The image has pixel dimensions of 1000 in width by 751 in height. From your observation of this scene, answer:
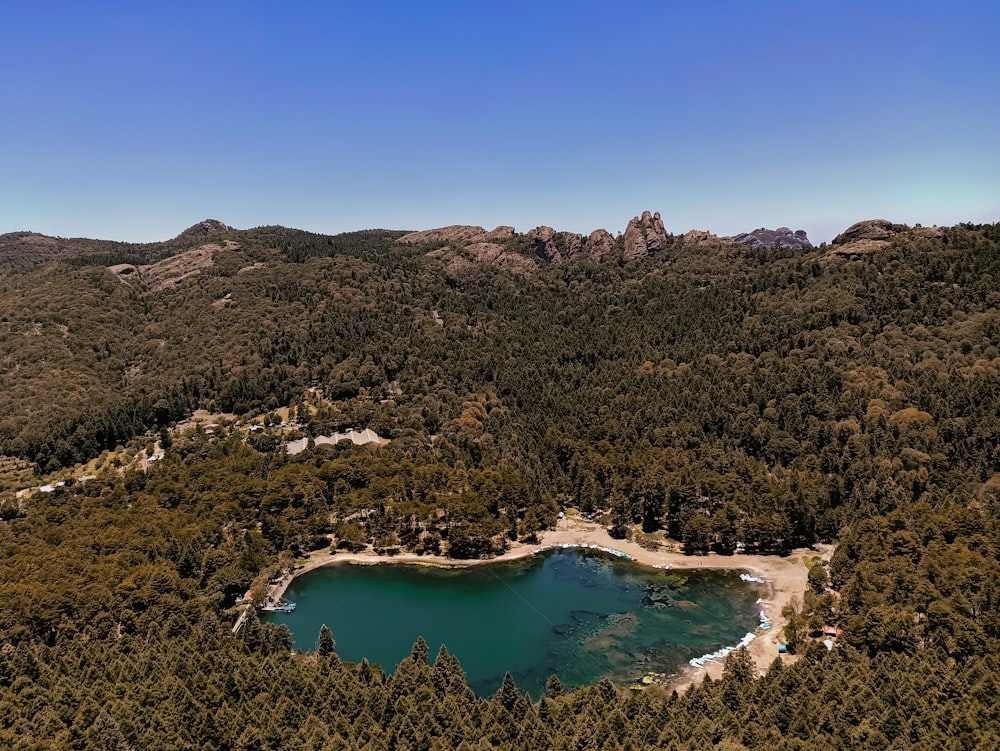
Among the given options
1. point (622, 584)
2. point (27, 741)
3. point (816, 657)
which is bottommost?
point (622, 584)

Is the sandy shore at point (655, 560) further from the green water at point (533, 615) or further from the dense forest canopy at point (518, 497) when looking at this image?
the dense forest canopy at point (518, 497)

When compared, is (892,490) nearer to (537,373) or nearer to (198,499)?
(537,373)

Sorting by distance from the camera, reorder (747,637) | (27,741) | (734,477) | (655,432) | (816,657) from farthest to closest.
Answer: (655,432), (734,477), (747,637), (816,657), (27,741)

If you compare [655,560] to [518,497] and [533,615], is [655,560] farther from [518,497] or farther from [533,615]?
[518,497]

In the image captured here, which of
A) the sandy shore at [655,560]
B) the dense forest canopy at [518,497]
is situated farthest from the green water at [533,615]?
Answer: the dense forest canopy at [518,497]

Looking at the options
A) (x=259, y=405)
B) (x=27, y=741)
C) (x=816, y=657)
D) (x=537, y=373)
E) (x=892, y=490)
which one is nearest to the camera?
(x=27, y=741)

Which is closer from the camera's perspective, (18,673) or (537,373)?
(18,673)

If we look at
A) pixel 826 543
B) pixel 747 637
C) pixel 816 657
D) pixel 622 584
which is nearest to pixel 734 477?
pixel 826 543

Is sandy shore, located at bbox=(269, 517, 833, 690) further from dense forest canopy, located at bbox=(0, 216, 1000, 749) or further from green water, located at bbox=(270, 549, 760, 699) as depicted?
dense forest canopy, located at bbox=(0, 216, 1000, 749)
